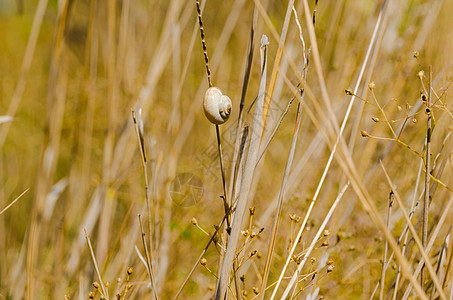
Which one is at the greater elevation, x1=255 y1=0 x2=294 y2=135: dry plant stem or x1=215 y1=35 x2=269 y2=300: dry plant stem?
x1=255 y1=0 x2=294 y2=135: dry plant stem

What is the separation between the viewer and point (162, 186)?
3.16ft

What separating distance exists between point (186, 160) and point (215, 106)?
81cm

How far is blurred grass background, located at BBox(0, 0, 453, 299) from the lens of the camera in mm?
727

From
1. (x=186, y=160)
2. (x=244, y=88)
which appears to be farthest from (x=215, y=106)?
(x=186, y=160)

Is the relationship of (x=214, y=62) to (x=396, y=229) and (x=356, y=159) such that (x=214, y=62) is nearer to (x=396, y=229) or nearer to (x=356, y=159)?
(x=356, y=159)

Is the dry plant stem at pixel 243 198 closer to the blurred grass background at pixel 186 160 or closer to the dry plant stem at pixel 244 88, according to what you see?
the dry plant stem at pixel 244 88

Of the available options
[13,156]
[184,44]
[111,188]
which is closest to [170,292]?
[111,188]

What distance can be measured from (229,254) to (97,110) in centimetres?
132

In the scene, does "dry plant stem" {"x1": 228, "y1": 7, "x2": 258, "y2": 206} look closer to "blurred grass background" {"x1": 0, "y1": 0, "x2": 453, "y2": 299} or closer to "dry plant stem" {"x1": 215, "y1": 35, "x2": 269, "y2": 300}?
"dry plant stem" {"x1": 215, "y1": 35, "x2": 269, "y2": 300}

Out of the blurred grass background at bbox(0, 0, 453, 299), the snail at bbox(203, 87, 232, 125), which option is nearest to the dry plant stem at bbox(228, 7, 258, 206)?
the snail at bbox(203, 87, 232, 125)

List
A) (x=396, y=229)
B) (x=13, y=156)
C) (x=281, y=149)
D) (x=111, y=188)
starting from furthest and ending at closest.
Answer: (x=13, y=156) → (x=281, y=149) → (x=111, y=188) → (x=396, y=229)

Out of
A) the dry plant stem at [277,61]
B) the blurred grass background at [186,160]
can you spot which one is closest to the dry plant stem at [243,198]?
the dry plant stem at [277,61]

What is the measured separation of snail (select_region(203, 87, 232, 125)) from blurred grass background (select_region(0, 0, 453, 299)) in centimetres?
12

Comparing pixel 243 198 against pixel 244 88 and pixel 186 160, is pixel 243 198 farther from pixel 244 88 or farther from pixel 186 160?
pixel 186 160
